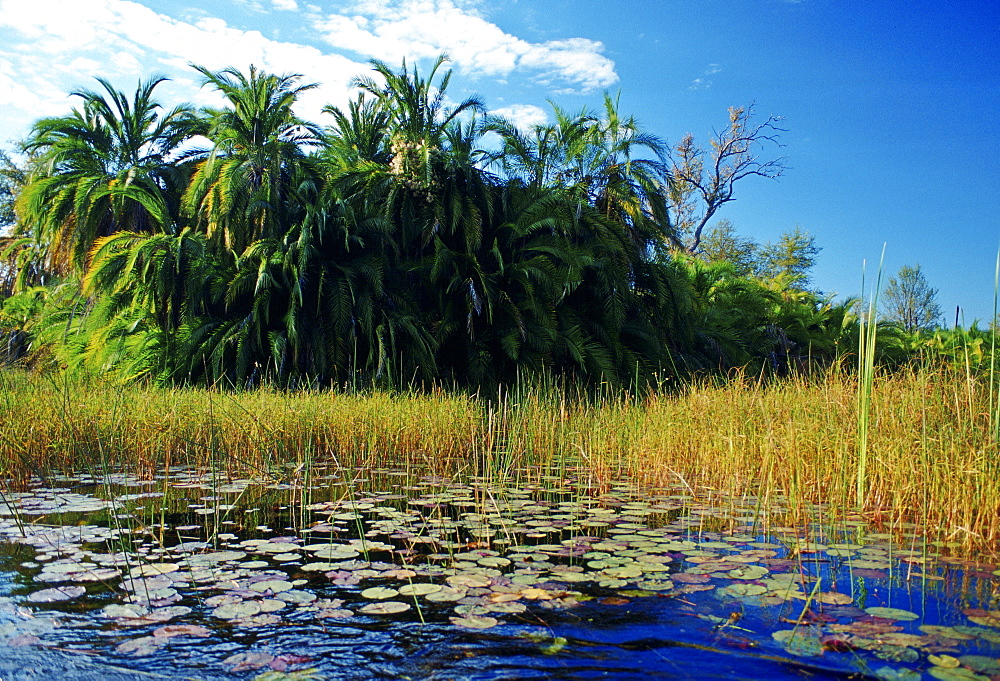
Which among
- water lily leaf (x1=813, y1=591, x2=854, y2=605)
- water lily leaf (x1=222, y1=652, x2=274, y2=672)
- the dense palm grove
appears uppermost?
the dense palm grove

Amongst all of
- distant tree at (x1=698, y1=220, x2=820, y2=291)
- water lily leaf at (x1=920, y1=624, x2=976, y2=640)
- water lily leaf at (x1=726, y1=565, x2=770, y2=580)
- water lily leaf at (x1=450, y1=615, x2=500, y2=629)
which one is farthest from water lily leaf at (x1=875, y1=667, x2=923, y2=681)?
distant tree at (x1=698, y1=220, x2=820, y2=291)

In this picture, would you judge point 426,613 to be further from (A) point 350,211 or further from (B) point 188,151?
(B) point 188,151

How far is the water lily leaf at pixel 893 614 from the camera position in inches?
98.8

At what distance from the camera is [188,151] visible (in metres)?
13.4

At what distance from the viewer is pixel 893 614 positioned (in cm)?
254

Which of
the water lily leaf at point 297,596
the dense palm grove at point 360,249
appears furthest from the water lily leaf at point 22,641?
the dense palm grove at point 360,249

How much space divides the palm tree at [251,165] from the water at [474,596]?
284 inches

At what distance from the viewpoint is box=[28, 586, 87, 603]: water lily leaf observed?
2.65 meters

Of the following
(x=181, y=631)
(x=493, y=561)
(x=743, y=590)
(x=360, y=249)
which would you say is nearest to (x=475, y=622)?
(x=493, y=561)

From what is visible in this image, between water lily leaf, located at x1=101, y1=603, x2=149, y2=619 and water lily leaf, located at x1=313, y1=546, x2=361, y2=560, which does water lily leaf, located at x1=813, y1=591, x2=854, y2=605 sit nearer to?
water lily leaf, located at x1=313, y1=546, x2=361, y2=560

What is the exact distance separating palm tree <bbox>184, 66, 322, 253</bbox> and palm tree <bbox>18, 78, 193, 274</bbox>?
4.10 ft

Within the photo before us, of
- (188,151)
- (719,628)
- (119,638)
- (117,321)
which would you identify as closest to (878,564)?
(719,628)

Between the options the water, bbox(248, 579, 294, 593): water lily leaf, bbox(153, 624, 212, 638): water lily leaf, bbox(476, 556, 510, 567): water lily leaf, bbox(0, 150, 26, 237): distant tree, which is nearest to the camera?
the water

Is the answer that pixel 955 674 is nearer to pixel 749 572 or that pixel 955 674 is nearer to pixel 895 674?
pixel 895 674
